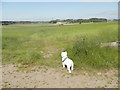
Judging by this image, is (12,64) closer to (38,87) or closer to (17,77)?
(17,77)

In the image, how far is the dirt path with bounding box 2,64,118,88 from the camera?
210 inches

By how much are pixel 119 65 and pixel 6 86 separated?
523 centimetres

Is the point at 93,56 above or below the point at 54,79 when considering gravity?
above

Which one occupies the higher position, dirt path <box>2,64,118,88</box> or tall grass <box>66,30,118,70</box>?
tall grass <box>66,30,118,70</box>

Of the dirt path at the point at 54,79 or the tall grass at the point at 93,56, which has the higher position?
the tall grass at the point at 93,56

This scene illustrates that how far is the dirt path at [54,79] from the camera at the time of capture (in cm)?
534

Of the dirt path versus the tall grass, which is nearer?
the dirt path

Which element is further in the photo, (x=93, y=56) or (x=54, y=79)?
(x=93, y=56)

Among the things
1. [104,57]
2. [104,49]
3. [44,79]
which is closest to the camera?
[44,79]

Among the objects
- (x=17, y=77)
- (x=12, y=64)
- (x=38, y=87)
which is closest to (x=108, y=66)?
(x=38, y=87)

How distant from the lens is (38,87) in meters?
5.20

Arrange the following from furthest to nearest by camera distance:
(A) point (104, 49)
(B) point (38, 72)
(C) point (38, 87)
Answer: (A) point (104, 49) → (B) point (38, 72) → (C) point (38, 87)

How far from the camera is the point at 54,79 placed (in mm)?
5828

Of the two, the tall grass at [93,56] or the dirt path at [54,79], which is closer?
the dirt path at [54,79]
